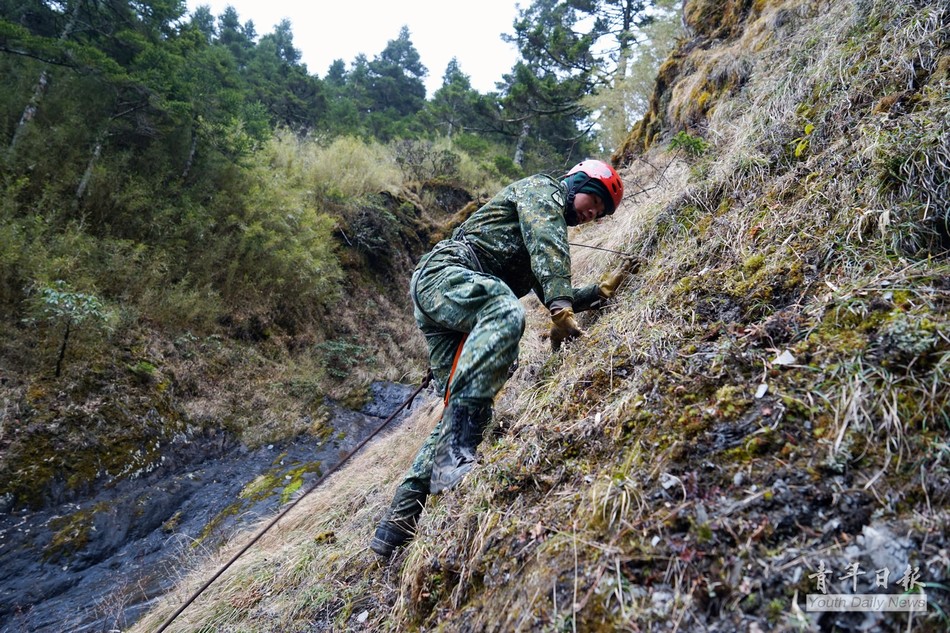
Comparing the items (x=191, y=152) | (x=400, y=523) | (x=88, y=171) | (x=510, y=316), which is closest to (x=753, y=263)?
(x=510, y=316)

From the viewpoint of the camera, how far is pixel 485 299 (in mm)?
2279

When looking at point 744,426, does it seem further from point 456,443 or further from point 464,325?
point 464,325

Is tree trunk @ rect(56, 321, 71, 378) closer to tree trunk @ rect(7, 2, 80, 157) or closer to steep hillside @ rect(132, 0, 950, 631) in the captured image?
tree trunk @ rect(7, 2, 80, 157)

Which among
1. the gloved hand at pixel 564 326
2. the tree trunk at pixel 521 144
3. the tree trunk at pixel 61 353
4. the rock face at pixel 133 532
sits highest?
the tree trunk at pixel 521 144

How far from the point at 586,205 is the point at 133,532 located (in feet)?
16.9

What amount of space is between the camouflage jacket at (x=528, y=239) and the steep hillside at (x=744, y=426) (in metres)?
0.37

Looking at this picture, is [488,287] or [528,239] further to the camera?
[528,239]

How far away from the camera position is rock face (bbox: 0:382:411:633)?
3.38 m

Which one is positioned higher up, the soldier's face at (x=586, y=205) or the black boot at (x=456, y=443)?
the soldier's face at (x=586, y=205)

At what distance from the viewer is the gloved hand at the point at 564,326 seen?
250 cm

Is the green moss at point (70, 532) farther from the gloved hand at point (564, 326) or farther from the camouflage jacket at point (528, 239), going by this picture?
the gloved hand at point (564, 326)

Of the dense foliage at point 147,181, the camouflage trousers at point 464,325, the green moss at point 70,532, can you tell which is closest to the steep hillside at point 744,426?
the camouflage trousers at point 464,325

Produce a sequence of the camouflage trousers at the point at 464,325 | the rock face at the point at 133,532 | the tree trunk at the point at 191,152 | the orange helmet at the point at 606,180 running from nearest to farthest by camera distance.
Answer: the camouflage trousers at the point at 464,325 < the orange helmet at the point at 606,180 < the rock face at the point at 133,532 < the tree trunk at the point at 191,152

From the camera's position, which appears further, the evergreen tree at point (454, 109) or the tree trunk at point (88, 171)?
the evergreen tree at point (454, 109)
